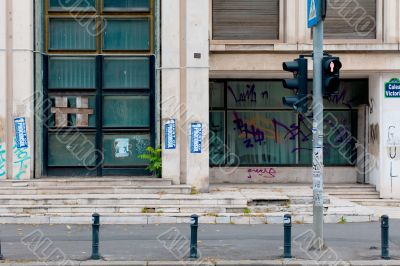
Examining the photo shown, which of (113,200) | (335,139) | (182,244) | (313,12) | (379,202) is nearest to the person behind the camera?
(313,12)

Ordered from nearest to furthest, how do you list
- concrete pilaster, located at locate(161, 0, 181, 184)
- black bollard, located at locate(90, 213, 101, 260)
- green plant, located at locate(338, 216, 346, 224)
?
black bollard, located at locate(90, 213, 101, 260), green plant, located at locate(338, 216, 346, 224), concrete pilaster, located at locate(161, 0, 181, 184)

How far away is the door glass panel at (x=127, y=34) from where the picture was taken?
17.8 m

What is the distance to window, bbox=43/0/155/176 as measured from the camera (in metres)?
17.8

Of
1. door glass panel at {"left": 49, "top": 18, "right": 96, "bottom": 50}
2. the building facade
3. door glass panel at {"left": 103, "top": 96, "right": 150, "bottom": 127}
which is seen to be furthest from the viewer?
door glass panel at {"left": 103, "top": 96, "right": 150, "bottom": 127}

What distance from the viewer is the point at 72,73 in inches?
703

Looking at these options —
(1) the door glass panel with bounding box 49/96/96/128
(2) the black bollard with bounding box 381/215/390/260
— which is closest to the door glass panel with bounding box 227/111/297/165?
(1) the door glass panel with bounding box 49/96/96/128

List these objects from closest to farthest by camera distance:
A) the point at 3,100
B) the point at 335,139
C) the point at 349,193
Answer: the point at 3,100 < the point at 349,193 < the point at 335,139

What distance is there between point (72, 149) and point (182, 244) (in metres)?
6.99

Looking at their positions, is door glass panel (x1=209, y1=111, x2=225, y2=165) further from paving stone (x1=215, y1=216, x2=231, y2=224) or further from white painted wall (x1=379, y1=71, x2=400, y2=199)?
paving stone (x1=215, y1=216, x2=231, y2=224)

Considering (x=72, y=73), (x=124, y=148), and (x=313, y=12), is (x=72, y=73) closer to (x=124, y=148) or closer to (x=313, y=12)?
(x=124, y=148)

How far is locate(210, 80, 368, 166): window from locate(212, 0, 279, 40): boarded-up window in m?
1.93

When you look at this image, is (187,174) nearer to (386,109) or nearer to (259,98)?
(259,98)

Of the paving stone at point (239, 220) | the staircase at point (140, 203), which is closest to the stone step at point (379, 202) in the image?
the staircase at point (140, 203)

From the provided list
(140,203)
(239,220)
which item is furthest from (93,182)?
(239,220)
